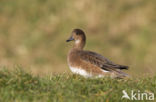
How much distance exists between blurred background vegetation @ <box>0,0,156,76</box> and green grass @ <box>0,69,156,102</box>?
5915 millimetres

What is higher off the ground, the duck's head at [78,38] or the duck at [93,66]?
the duck's head at [78,38]

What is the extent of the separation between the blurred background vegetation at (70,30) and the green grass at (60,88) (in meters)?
5.92

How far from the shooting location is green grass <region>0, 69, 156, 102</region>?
6230 millimetres

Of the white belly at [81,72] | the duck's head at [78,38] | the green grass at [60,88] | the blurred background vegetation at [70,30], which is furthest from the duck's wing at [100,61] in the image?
the blurred background vegetation at [70,30]

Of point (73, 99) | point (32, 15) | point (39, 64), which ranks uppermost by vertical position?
point (32, 15)

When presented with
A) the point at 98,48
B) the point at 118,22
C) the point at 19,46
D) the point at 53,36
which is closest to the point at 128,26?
the point at 118,22

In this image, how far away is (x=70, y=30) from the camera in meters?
14.9

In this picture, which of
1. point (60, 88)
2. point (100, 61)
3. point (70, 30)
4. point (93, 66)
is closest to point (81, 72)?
point (93, 66)

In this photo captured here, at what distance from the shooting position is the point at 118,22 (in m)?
15.0

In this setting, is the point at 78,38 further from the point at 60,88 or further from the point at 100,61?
the point at 60,88

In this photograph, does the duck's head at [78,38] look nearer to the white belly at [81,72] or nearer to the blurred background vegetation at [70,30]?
the white belly at [81,72]

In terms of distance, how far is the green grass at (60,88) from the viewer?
6.23 metres

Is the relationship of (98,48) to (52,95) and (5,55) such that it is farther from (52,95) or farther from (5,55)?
(52,95)

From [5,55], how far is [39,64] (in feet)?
3.87
